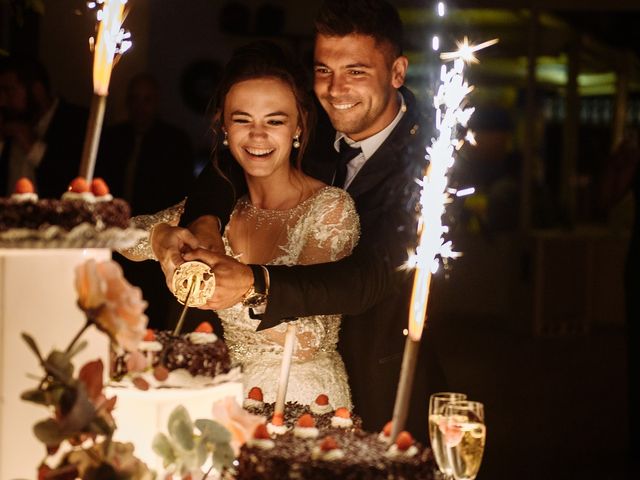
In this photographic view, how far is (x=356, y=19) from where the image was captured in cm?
343

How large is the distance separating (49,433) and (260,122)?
1465mm

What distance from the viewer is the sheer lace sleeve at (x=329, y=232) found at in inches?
129

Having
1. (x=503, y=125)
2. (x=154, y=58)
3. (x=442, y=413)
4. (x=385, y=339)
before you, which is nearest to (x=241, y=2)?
(x=154, y=58)

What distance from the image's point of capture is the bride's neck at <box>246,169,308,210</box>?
335 centimetres

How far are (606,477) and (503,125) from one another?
30.0 ft

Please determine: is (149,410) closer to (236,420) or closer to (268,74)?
(236,420)

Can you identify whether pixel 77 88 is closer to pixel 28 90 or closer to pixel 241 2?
pixel 28 90

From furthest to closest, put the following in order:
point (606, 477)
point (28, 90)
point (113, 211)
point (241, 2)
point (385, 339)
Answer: point (241, 2)
point (606, 477)
point (28, 90)
point (385, 339)
point (113, 211)

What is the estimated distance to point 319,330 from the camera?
3.34 m

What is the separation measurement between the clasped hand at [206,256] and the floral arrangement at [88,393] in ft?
2.61

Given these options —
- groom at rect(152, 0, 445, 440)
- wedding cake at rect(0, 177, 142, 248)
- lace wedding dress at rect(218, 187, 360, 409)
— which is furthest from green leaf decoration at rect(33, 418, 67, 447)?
lace wedding dress at rect(218, 187, 360, 409)

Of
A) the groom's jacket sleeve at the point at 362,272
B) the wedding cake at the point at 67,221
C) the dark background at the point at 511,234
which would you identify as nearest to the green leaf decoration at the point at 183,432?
the wedding cake at the point at 67,221

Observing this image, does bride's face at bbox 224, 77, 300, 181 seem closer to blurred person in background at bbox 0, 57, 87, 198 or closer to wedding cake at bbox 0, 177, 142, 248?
wedding cake at bbox 0, 177, 142, 248

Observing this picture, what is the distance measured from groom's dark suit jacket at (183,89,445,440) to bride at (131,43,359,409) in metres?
0.07
